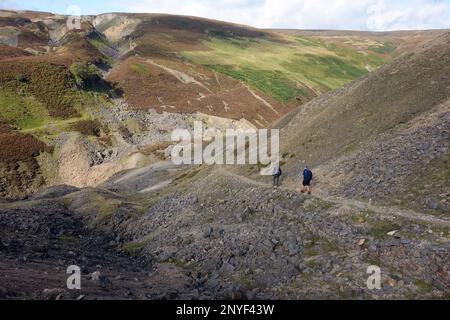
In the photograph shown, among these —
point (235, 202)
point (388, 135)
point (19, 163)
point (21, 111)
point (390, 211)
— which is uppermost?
point (21, 111)

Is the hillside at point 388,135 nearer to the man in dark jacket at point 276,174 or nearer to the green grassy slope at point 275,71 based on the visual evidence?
the man in dark jacket at point 276,174

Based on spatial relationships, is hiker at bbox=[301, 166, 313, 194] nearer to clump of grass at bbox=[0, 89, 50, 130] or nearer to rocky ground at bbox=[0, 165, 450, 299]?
rocky ground at bbox=[0, 165, 450, 299]

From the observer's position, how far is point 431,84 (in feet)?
147

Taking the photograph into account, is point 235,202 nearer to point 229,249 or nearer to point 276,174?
point 276,174

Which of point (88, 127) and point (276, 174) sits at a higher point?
point (88, 127)

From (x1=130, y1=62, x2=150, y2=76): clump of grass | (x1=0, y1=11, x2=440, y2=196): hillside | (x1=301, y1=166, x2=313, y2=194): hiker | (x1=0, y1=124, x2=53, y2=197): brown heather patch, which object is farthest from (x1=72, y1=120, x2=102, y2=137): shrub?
(x1=301, y1=166, x2=313, y2=194): hiker

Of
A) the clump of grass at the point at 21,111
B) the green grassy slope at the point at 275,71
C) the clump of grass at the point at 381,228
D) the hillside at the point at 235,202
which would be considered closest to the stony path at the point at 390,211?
the hillside at the point at 235,202

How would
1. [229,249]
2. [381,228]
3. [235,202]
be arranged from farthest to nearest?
[235,202]
[229,249]
[381,228]

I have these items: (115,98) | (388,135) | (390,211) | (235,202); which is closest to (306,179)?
(235,202)

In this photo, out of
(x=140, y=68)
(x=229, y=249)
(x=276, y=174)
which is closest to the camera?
(x=229, y=249)

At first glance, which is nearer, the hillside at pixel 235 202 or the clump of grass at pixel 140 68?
the hillside at pixel 235 202

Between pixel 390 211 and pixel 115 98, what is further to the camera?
pixel 115 98

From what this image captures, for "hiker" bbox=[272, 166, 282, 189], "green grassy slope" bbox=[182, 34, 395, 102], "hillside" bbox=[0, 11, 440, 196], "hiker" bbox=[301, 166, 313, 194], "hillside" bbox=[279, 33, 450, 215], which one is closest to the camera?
"hillside" bbox=[279, 33, 450, 215]
